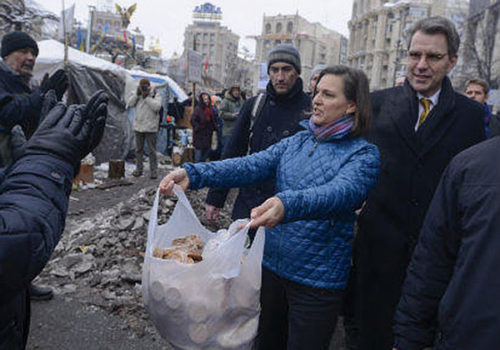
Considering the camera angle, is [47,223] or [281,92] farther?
[281,92]

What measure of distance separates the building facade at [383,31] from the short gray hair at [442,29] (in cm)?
5971

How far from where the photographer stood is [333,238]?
2020 millimetres

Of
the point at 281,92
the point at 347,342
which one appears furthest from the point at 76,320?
the point at 281,92

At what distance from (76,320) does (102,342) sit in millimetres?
453

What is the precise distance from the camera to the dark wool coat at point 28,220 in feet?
3.34

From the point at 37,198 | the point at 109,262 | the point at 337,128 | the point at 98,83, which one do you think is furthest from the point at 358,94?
the point at 98,83

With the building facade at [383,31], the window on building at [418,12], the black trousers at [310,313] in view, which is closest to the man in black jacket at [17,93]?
the black trousers at [310,313]

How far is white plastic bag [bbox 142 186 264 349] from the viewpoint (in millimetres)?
1674

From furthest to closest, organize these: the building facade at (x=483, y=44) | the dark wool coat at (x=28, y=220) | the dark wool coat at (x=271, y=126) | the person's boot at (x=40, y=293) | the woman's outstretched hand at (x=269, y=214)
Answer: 1. the building facade at (x=483, y=44)
2. the person's boot at (x=40, y=293)
3. the dark wool coat at (x=271, y=126)
4. the woman's outstretched hand at (x=269, y=214)
5. the dark wool coat at (x=28, y=220)

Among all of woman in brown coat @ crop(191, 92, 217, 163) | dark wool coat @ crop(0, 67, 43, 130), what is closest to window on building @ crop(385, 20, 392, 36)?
woman in brown coat @ crop(191, 92, 217, 163)

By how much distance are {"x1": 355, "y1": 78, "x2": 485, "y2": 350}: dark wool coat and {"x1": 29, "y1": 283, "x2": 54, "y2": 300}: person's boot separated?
306 centimetres

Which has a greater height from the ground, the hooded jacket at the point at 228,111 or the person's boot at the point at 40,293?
the hooded jacket at the point at 228,111

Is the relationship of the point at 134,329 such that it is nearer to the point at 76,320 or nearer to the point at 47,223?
the point at 76,320

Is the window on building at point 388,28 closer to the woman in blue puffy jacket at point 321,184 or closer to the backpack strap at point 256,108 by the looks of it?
the backpack strap at point 256,108
